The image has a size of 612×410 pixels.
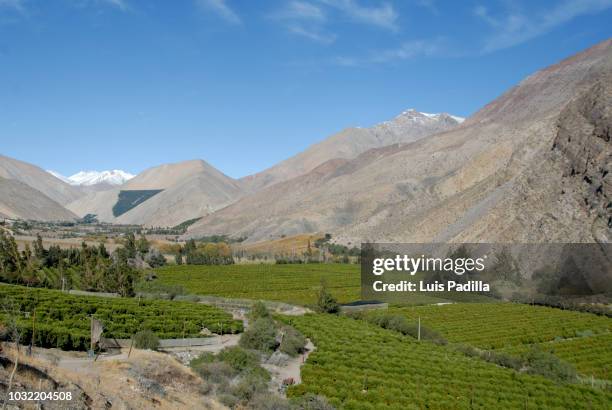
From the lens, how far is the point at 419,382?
2888cm

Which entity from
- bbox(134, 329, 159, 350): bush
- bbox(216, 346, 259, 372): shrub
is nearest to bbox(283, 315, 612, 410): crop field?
bbox(216, 346, 259, 372): shrub

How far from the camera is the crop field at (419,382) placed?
1009 inches

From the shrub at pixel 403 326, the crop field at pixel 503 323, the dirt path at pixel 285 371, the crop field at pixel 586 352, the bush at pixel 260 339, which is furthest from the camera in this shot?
the crop field at pixel 503 323

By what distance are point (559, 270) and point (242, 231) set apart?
126074 mm

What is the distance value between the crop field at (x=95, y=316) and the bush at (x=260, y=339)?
4037mm

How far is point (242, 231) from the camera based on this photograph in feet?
607

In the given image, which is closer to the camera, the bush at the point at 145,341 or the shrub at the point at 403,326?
the bush at the point at 145,341

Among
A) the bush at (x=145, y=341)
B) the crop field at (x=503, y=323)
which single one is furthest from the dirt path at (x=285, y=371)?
the crop field at (x=503, y=323)

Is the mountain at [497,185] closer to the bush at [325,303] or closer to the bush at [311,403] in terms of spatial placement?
the bush at [325,303]

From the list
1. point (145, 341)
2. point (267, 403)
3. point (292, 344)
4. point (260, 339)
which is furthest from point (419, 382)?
point (145, 341)

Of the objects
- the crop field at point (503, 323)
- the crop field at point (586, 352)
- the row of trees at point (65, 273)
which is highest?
the row of trees at point (65, 273)

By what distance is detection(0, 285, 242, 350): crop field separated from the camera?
93.0 feet

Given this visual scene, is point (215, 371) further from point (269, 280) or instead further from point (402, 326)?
point (269, 280)

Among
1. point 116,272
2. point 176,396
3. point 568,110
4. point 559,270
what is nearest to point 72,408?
point 176,396
